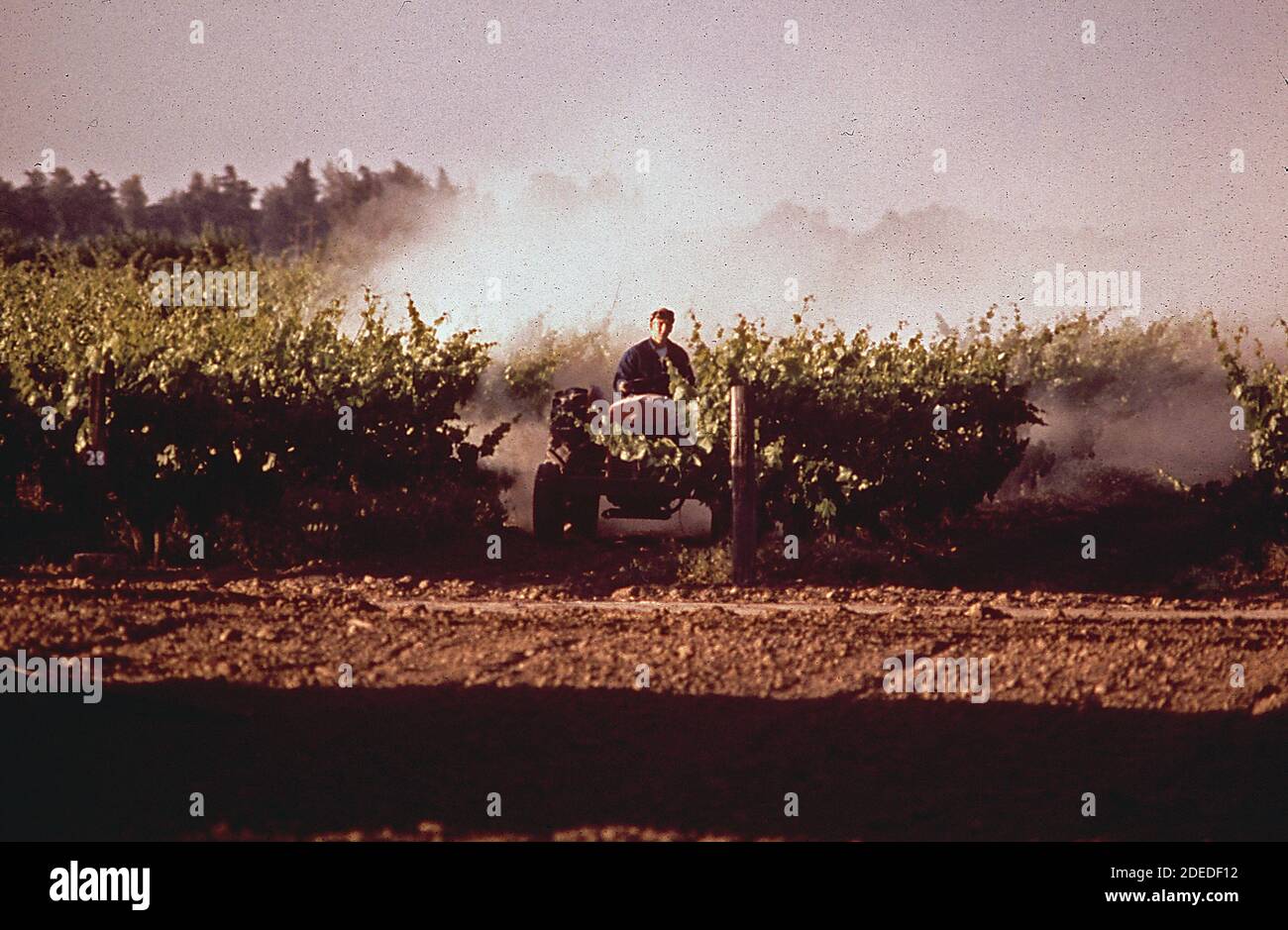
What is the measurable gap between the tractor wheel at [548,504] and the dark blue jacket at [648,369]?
1.21 meters

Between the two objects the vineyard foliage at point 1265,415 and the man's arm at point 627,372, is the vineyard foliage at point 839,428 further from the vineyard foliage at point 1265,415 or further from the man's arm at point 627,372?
the vineyard foliage at point 1265,415

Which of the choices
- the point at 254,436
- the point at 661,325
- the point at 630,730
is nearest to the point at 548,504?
the point at 661,325

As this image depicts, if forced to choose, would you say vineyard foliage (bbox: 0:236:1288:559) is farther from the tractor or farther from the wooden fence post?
the wooden fence post

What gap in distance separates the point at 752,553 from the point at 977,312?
16203 millimetres

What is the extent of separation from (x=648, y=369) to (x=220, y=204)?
70515 millimetres

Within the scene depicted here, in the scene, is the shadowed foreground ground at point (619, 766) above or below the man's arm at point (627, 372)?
below

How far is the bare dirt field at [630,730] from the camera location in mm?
7406

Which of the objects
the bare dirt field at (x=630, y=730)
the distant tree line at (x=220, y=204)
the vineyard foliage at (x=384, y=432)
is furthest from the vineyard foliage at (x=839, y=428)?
the distant tree line at (x=220, y=204)

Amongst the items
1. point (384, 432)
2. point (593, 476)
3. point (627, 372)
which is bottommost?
point (593, 476)

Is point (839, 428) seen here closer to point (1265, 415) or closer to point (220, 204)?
point (1265, 415)

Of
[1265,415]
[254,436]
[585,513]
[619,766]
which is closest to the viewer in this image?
[619,766]

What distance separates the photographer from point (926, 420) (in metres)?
16.9

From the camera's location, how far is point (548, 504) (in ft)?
56.5

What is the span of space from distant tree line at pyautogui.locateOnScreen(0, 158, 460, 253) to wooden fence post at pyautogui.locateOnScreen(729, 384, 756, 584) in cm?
5097
